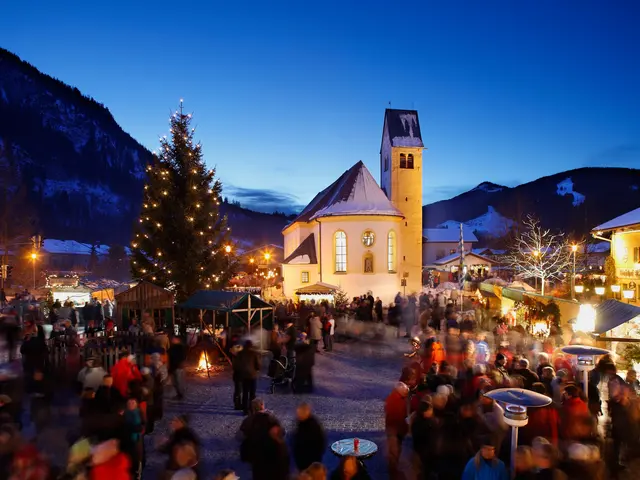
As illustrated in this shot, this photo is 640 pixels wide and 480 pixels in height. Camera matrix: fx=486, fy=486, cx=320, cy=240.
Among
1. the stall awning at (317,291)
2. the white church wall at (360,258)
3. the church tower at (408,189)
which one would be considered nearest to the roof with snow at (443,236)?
the church tower at (408,189)

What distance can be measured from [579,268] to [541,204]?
6980 cm

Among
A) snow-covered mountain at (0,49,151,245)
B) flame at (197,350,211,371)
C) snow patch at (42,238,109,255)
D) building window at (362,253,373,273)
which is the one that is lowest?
flame at (197,350,211,371)

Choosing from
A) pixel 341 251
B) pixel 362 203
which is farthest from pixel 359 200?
pixel 341 251

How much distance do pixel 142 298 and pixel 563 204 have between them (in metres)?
94.6

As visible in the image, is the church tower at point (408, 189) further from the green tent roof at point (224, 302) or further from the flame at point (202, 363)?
the flame at point (202, 363)

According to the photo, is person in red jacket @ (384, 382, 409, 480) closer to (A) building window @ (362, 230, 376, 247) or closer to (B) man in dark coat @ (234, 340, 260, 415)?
(B) man in dark coat @ (234, 340, 260, 415)

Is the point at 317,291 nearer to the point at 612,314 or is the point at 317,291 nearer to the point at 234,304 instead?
the point at 234,304

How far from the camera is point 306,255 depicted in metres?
32.8

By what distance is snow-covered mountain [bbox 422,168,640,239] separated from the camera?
255 feet

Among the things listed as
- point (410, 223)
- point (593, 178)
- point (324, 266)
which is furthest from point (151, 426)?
point (593, 178)

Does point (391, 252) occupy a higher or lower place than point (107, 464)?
higher

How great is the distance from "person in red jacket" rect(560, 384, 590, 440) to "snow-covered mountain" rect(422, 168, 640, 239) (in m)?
60.7

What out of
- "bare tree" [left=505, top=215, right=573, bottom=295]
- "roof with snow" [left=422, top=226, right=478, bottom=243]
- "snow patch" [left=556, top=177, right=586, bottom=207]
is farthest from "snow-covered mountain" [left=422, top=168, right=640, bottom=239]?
"bare tree" [left=505, top=215, right=573, bottom=295]

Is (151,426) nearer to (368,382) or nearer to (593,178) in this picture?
(368,382)
